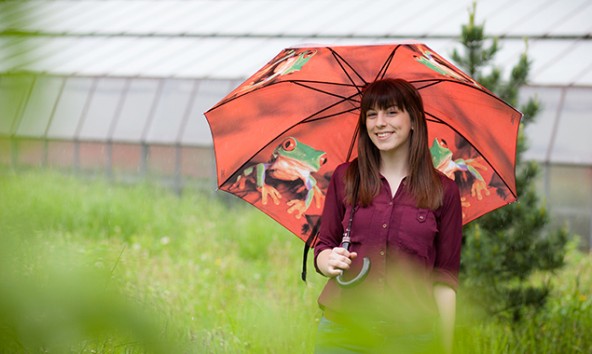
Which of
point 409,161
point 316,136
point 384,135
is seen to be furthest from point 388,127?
point 316,136

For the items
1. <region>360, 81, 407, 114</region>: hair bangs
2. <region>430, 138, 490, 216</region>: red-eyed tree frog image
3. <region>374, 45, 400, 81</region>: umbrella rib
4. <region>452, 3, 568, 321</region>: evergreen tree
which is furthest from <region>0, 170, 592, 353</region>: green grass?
<region>374, 45, 400, 81</region>: umbrella rib

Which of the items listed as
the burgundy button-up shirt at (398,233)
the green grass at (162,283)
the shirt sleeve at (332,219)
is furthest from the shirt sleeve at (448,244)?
the shirt sleeve at (332,219)

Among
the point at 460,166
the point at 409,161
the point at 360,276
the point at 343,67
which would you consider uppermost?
the point at 343,67

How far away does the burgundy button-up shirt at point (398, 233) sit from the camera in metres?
2.54

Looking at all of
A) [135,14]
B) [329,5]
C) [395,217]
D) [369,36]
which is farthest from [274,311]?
[135,14]

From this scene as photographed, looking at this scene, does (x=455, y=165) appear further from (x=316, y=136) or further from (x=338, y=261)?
(x=338, y=261)

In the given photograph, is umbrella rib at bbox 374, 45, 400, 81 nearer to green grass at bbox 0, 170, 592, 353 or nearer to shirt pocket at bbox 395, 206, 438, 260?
shirt pocket at bbox 395, 206, 438, 260

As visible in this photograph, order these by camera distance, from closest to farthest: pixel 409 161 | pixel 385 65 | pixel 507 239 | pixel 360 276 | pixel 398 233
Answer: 1. pixel 360 276
2. pixel 398 233
3. pixel 409 161
4. pixel 385 65
5. pixel 507 239

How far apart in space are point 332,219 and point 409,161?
0.32m

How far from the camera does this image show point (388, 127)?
257cm

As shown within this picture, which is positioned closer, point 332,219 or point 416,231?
point 416,231

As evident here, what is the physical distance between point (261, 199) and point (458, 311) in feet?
7.30

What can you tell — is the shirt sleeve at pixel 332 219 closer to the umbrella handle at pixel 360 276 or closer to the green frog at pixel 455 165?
the umbrella handle at pixel 360 276

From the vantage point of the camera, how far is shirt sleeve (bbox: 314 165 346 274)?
2.67 meters
